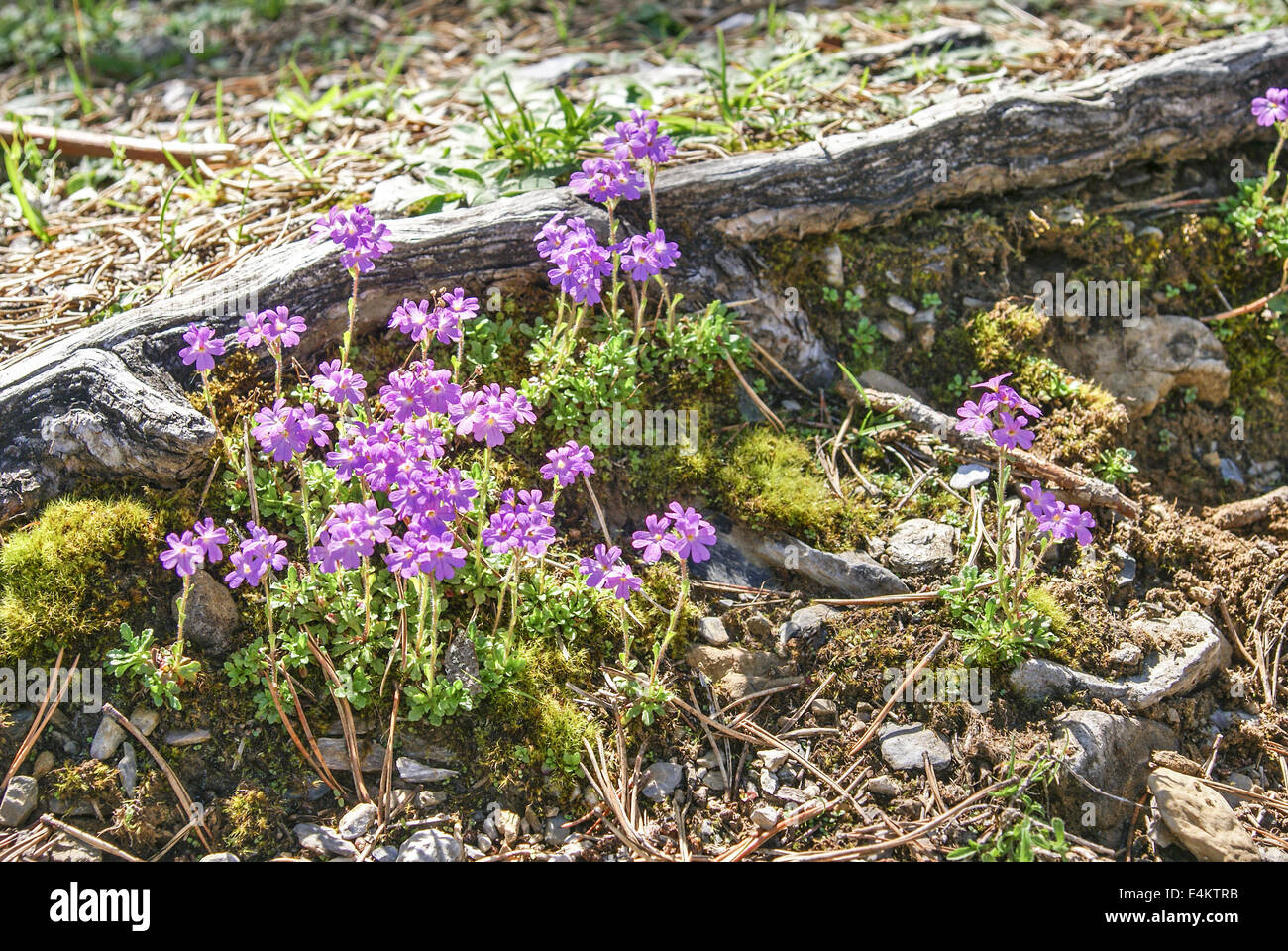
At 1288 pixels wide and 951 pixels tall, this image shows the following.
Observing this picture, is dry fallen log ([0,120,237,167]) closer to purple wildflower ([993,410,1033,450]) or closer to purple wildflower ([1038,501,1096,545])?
purple wildflower ([993,410,1033,450])

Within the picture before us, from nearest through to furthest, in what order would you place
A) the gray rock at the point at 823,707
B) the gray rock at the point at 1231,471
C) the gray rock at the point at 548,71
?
the gray rock at the point at 823,707 < the gray rock at the point at 1231,471 < the gray rock at the point at 548,71

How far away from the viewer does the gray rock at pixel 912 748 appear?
3828mm

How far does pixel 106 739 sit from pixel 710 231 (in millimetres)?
3569

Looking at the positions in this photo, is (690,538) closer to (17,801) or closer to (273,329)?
(273,329)

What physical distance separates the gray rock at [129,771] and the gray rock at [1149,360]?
472cm

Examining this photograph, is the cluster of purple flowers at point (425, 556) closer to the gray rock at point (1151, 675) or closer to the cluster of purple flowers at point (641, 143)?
the cluster of purple flowers at point (641, 143)

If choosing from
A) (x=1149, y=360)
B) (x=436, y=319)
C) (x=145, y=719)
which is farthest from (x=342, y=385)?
(x=1149, y=360)

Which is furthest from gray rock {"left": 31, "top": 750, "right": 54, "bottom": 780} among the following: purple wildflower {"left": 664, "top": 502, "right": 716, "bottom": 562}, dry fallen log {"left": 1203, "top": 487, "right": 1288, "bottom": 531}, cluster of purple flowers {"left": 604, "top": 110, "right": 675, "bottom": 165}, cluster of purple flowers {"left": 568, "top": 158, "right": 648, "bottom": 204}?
dry fallen log {"left": 1203, "top": 487, "right": 1288, "bottom": 531}

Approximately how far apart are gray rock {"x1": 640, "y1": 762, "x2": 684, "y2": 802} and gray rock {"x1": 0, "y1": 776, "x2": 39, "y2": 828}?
2251 mm

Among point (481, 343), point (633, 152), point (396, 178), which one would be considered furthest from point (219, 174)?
point (633, 152)

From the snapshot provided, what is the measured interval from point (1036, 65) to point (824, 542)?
3.65 meters

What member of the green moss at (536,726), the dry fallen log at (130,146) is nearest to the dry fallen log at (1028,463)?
the green moss at (536,726)

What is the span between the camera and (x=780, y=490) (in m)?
4.48
